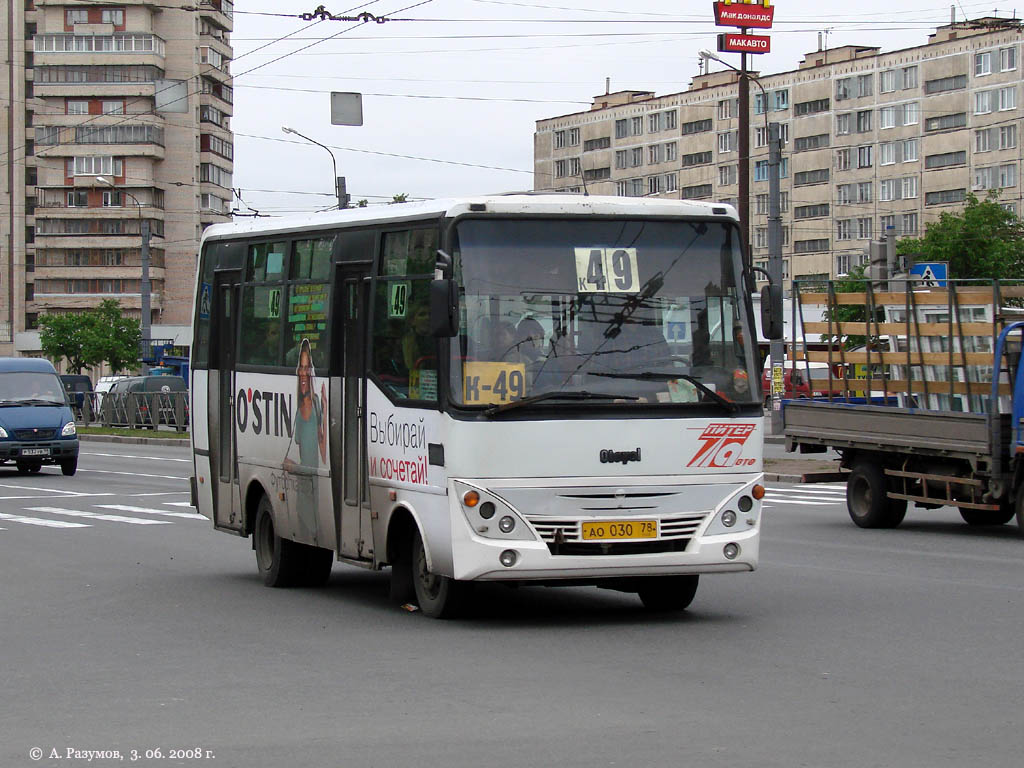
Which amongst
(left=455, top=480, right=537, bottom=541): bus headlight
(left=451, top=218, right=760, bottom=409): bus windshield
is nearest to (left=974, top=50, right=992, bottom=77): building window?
(left=451, top=218, right=760, bottom=409): bus windshield

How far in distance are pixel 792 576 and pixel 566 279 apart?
452cm

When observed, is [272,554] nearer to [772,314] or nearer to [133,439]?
[772,314]

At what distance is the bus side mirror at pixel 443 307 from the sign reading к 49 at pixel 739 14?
33.9 meters

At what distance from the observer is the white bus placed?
1141 centimetres

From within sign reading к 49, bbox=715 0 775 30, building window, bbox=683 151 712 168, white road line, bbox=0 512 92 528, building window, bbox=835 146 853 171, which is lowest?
white road line, bbox=0 512 92 528

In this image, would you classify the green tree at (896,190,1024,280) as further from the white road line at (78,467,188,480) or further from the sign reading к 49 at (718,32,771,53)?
the white road line at (78,467,188,480)

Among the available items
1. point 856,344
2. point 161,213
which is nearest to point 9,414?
point 856,344

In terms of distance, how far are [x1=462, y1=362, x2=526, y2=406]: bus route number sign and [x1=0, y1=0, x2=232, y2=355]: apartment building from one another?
4067 inches

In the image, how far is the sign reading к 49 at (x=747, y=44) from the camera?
42438 millimetres

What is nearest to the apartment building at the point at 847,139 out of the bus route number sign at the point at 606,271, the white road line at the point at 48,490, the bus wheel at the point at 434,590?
the white road line at the point at 48,490

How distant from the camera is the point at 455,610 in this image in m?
12.0

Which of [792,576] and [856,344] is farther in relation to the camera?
[856,344]

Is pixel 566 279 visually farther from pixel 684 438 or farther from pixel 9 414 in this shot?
pixel 9 414

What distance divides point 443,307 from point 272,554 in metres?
4.34
